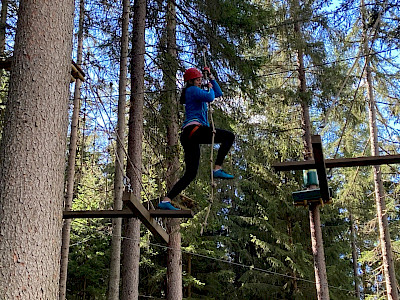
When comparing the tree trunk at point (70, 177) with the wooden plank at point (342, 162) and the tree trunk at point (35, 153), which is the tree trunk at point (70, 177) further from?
the wooden plank at point (342, 162)

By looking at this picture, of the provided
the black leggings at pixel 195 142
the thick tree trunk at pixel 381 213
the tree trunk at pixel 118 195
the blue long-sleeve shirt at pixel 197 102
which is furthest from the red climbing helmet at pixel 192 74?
the thick tree trunk at pixel 381 213

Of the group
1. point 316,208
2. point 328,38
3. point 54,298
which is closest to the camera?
point 54,298

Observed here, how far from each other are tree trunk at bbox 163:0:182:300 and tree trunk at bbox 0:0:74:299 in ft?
13.9

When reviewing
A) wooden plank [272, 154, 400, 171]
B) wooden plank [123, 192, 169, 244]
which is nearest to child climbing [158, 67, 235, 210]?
wooden plank [123, 192, 169, 244]

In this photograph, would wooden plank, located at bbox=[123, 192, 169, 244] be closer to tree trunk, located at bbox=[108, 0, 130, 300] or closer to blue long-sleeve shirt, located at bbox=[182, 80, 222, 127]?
blue long-sleeve shirt, located at bbox=[182, 80, 222, 127]

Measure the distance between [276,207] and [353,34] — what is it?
533 centimetres

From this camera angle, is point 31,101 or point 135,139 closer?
point 31,101

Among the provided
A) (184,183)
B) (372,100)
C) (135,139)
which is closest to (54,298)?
(184,183)

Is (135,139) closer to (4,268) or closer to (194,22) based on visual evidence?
(194,22)

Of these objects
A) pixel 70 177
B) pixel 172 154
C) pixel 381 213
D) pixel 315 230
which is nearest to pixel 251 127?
pixel 172 154

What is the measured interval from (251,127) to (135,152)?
127 inches

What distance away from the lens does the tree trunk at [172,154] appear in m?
8.30

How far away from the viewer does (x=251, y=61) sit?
27.1 ft

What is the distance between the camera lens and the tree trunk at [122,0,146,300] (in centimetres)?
679
